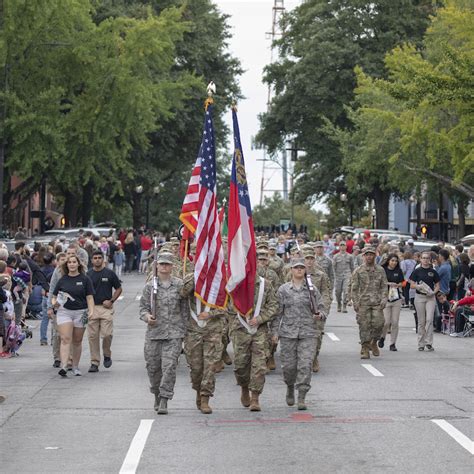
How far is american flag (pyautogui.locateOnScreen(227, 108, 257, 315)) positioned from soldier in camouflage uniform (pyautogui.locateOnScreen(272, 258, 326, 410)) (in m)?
0.46

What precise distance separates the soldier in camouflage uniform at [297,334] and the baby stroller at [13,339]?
8.11 metres

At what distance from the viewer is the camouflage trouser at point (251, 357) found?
15.9 metres

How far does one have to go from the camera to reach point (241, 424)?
1495 cm

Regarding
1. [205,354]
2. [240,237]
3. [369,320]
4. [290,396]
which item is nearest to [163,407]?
[205,354]

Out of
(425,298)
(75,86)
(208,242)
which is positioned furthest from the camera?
(75,86)

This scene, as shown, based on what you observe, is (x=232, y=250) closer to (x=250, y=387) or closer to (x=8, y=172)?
(x=250, y=387)

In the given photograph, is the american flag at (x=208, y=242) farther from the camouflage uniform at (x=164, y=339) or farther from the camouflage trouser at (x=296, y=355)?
the camouflage trouser at (x=296, y=355)

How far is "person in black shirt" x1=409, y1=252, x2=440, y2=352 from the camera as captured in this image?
80.5 feet

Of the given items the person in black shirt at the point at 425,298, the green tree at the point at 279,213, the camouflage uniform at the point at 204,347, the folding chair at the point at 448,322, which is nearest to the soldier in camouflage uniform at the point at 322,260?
the folding chair at the point at 448,322

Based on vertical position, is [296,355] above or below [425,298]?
below

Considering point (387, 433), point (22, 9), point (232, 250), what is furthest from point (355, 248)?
point (387, 433)

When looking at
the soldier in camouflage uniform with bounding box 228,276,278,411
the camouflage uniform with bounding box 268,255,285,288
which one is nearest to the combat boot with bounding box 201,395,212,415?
the soldier in camouflage uniform with bounding box 228,276,278,411

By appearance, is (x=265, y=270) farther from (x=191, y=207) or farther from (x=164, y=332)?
(x=164, y=332)

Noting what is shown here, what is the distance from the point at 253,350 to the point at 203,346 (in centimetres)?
64
